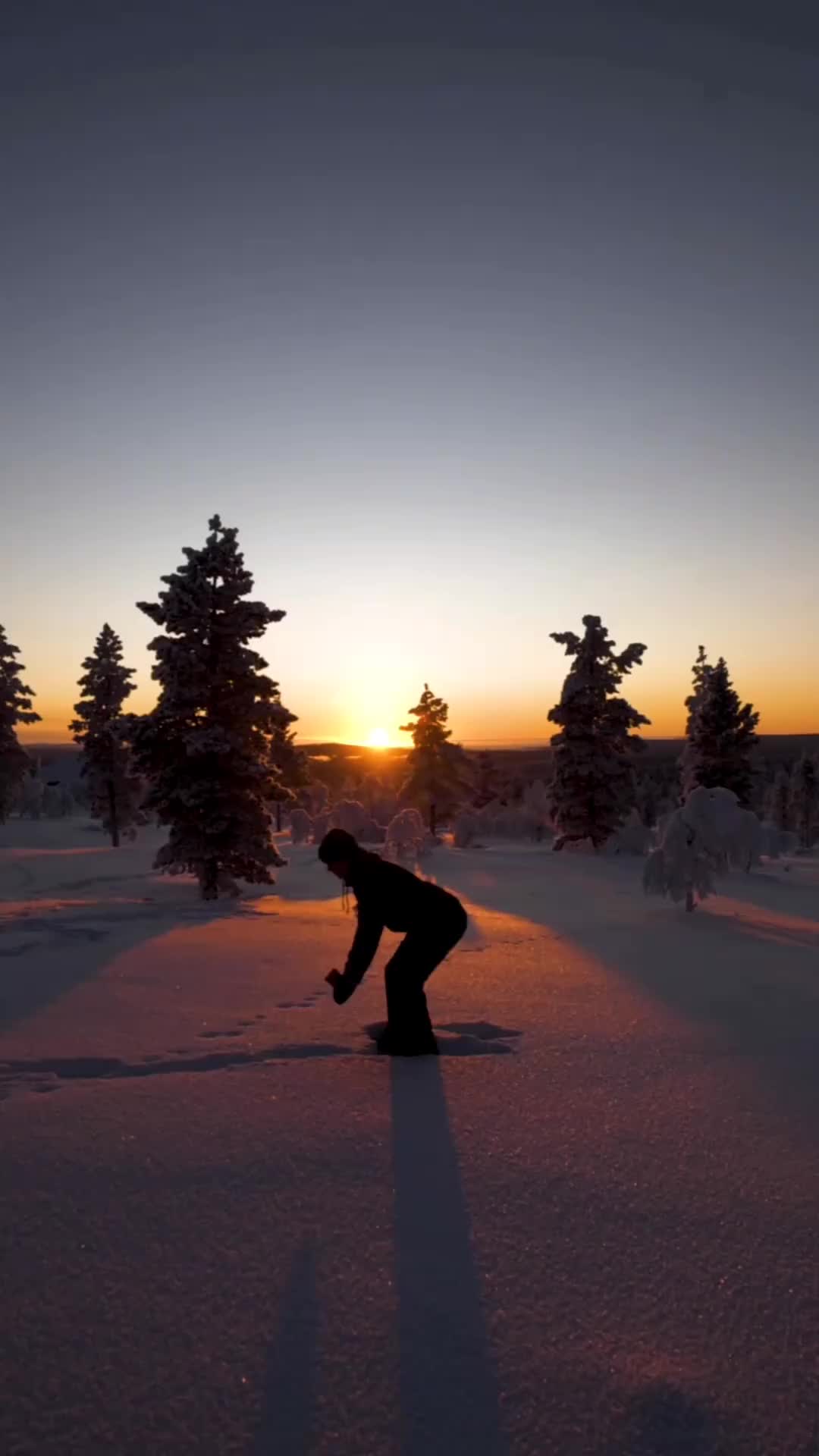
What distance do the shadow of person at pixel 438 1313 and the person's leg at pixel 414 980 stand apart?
116 cm

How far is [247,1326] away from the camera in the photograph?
7.50ft

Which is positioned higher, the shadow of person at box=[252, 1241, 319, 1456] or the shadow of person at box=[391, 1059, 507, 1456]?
the shadow of person at box=[252, 1241, 319, 1456]

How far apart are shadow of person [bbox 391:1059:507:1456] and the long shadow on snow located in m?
1.96

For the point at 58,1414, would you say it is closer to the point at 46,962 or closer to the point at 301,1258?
the point at 301,1258

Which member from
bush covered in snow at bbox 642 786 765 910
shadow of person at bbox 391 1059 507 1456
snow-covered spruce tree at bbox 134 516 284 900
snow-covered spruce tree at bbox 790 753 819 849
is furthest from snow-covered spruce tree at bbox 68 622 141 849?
snow-covered spruce tree at bbox 790 753 819 849

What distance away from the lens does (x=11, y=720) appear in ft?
131

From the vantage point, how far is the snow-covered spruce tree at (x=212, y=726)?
56.3 ft

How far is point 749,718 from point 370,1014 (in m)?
36.4

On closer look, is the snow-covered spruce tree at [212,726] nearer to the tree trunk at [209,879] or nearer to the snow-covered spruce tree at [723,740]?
the tree trunk at [209,879]

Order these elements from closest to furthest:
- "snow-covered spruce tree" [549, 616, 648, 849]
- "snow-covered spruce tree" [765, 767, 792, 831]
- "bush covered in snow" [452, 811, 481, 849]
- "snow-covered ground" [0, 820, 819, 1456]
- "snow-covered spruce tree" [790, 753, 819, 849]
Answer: "snow-covered ground" [0, 820, 819, 1456] < "snow-covered spruce tree" [549, 616, 648, 849] < "bush covered in snow" [452, 811, 481, 849] < "snow-covered spruce tree" [790, 753, 819, 849] < "snow-covered spruce tree" [765, 767, 792, 831]

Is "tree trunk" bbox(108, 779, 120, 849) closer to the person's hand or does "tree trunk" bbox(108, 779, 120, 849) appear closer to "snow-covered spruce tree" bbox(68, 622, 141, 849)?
"snow-covered spruce tree" bbox(68, 622, 141, 849)

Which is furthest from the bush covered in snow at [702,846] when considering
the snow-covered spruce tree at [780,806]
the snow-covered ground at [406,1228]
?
the snow-covered spruce tree at [780,806]

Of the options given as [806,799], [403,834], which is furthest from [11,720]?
[806,799]

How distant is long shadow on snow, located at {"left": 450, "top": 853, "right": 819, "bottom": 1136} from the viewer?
17.0 feet
